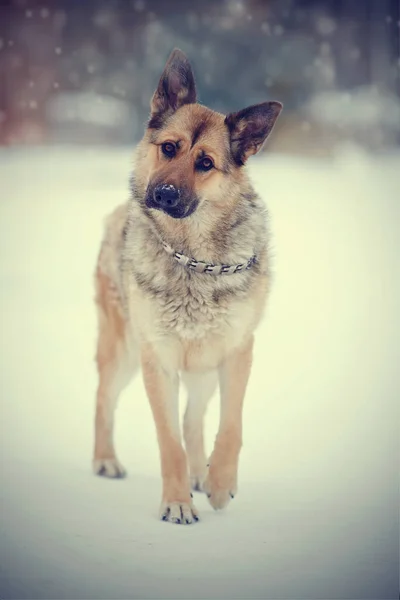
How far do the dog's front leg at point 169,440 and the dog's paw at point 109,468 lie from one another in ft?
1.75

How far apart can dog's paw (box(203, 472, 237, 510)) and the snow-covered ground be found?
0.18ft

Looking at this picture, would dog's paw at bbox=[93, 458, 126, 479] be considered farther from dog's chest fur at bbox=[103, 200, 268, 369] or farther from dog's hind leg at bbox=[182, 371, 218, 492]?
dog's chest fur at bbox=[103, 200, 268, 369]

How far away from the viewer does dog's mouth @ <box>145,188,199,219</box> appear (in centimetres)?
272

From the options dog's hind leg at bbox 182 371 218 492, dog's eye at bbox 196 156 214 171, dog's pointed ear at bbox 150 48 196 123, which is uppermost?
dog's pointed ear at bbox 150 48 196 123

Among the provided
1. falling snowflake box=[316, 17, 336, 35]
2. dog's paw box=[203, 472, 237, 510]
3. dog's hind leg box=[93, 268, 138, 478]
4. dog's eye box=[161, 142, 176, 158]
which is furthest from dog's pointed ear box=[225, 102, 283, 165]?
falling snowflake box=[316, 17, 336, 35]

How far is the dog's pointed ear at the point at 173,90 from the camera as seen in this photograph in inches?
117

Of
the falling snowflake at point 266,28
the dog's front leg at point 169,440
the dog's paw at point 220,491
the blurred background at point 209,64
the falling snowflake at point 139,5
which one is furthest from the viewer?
the falling snowflake at point 266,28

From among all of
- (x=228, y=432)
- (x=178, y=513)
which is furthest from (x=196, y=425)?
(x=178, y=513)

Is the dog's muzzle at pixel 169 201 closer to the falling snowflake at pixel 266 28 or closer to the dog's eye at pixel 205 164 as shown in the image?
the dog's eye at pixel 205 164

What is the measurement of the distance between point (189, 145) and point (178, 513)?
152cm

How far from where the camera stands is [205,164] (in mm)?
2842

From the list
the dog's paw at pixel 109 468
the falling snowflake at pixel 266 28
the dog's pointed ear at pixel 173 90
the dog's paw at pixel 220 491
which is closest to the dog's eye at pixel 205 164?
the dog's pointed ear at pixel 173 90

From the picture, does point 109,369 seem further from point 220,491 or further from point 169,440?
point 220,491

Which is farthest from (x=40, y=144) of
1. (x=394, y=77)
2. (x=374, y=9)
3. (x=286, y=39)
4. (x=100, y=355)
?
(x=100, y=355)
